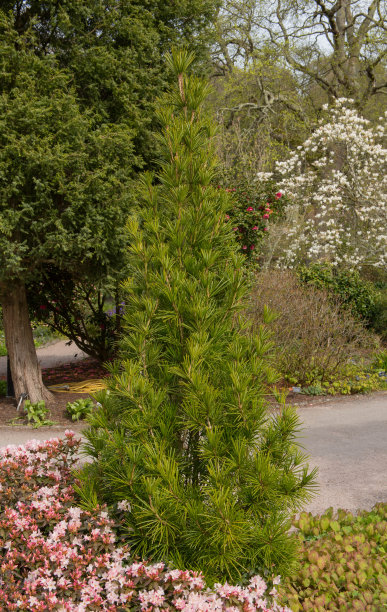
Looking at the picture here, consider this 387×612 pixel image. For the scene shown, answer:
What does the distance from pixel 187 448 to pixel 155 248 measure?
1.00 meters

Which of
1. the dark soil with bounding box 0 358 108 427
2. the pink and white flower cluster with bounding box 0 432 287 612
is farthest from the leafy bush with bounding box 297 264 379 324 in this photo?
the pink and white flower cluster with bounding box 0 432 287 612

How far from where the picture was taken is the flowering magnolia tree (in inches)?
513

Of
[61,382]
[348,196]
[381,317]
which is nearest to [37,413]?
[61,382]

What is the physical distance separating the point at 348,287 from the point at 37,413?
7224 mm

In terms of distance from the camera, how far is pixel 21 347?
702 cm

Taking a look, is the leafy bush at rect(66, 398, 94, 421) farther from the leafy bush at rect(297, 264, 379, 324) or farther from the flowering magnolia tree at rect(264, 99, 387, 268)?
the flowering magnolia tree at rect(264, 99, 387, 268)

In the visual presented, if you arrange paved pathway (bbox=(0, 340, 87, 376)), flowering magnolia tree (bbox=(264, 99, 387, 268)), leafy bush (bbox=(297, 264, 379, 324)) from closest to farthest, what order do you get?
leafy bush (bbox=(297, 264, 379, 324)) < paved pathway (bbox=(0, 340, 87, 376)) < flowering magnolia tree (bbox=(264, 99, 387, 268))

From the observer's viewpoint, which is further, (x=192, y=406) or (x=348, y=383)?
(x=348, y=383)

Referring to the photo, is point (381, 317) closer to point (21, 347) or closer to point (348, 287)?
point (348, 287)

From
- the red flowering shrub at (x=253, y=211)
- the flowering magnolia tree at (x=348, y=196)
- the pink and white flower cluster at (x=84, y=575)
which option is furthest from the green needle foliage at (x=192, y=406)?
the flowering magnolia tree at (x=348, y=196)

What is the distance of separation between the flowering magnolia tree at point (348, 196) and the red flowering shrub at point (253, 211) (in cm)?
289

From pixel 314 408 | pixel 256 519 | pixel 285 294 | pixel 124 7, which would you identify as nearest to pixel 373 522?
pixel 256 519

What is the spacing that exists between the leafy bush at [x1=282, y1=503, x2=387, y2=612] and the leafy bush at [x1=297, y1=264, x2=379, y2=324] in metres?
7.54

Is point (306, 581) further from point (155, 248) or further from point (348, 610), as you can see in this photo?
point (155, 248)
